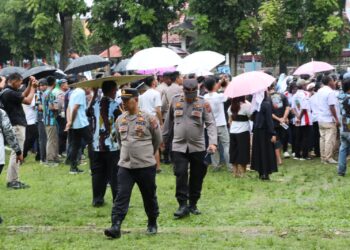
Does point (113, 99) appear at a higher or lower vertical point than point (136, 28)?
lower

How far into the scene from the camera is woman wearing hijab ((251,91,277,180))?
42.5 feet

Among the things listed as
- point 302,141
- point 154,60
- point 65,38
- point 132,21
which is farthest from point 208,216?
point 65,38

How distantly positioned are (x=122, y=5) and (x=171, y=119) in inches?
730

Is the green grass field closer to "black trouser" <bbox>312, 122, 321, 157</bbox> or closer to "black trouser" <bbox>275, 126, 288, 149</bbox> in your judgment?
"black trouser" <bbox>275, 126, 288, 149</bbox>

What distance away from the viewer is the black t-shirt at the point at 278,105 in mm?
15422

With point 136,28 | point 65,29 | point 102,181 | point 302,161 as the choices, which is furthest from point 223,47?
point 102,181

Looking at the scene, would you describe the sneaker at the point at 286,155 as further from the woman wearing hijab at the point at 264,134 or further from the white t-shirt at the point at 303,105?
the woman wearing hijab at the point at 264,134

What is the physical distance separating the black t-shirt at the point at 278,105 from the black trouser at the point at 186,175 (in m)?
6.02

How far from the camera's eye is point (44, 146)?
15.9 meters

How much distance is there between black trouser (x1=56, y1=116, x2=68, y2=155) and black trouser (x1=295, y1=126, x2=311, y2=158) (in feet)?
18.2

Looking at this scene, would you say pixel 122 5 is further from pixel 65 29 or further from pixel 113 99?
pixel 113 99

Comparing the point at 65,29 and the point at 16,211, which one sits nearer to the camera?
the point at 16,211

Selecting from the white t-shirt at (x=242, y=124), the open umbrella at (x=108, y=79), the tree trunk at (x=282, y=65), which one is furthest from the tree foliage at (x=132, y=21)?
the open umbrella at (x=108, y=79)

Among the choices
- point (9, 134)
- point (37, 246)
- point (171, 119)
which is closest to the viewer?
point (37, 246)
